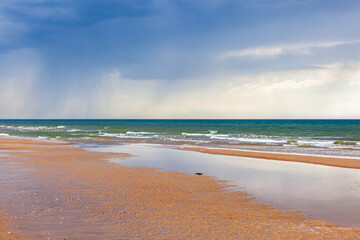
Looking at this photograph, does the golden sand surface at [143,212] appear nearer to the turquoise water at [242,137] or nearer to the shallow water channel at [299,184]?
the shallow water channel at [299,184]

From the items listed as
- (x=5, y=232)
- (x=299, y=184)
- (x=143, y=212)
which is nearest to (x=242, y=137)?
(x=299, y=184)

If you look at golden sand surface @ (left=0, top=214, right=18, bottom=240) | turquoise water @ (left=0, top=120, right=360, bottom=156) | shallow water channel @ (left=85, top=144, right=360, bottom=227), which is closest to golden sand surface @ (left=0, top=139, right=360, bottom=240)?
golden sand surface @ (left=0, top=214, right=18, bottom=240)

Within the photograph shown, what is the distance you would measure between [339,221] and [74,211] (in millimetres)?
7501

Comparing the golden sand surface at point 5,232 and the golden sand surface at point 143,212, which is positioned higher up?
the golden sand surface at point 5,232

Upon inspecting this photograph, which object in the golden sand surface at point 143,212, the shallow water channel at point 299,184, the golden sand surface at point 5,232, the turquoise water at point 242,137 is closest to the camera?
the golden sand surface at point 5,232

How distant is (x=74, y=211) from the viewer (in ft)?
29.2

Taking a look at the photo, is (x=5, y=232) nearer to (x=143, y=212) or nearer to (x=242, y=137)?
(x=143, y=212)

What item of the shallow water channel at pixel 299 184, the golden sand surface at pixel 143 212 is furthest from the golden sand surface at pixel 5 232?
the shallow water channel at pixel 299 184

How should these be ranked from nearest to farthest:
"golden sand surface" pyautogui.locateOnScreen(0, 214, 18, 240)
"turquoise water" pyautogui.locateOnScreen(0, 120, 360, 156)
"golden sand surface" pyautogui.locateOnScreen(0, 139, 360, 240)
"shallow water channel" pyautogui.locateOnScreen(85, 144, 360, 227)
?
"golden sand surface" pyautogui.locateOnScreen(0, 214, 18, 240) < "golden sand surface" pyautogui.locateOnScreen(0, 139, 360, 240) < "shallow water channel" pyautogui.locateOnScreen(85, 144, 360, 227) < "turquoise water" pyautogui.locateOnScreen(0, 120, 360, 156)

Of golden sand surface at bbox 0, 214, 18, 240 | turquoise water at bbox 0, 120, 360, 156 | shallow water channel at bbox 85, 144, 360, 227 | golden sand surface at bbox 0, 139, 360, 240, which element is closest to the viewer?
golden sand surface at bbox 0, 214, 18, 240

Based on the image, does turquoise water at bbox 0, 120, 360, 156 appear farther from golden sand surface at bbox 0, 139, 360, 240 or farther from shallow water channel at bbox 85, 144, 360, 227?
golden sand surface at bbox 0, 139, 360, 240

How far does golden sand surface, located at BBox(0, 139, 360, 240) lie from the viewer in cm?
732

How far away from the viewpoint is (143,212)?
8.93 meters

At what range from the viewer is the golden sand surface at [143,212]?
7.32 metres
